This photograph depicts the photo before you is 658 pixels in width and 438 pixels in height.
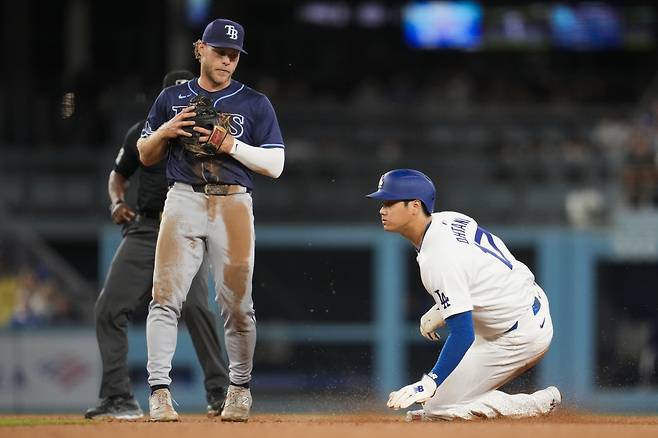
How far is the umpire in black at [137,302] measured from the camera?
7297 mm

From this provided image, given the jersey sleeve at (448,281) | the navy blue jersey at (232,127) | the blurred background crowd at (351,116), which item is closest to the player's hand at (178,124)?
the navy blue jersey at (232,127)

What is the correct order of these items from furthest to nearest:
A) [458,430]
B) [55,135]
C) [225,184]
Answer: [55,135], [225,184], [458,430]

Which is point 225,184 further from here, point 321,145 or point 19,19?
point 19,19

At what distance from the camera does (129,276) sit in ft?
24.1

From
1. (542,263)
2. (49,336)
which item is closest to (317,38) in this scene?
(542,263)

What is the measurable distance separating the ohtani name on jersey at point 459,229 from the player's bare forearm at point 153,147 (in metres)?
1.57

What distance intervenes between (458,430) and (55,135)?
44.4 feet

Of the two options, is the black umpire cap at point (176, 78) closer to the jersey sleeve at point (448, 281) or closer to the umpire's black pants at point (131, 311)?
the umpire's black pants at point (131, 311)

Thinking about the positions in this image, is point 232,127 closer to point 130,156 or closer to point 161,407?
point 130,156

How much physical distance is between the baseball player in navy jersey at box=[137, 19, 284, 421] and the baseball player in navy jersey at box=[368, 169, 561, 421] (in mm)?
708

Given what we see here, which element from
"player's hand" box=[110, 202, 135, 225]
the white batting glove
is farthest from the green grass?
the white batting glove

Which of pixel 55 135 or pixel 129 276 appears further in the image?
pixel 55 135

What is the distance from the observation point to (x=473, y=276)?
6543 millimetres

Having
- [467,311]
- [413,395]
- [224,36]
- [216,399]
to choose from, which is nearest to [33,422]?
[216,399]
